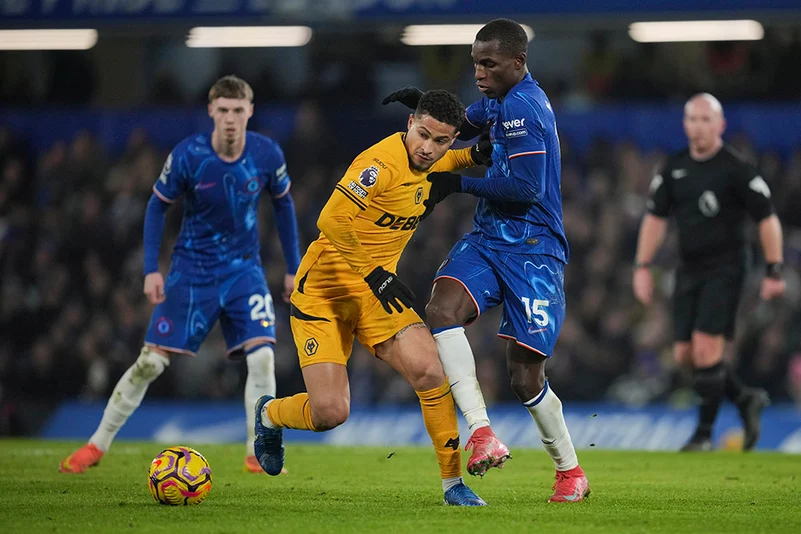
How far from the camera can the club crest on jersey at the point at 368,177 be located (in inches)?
240

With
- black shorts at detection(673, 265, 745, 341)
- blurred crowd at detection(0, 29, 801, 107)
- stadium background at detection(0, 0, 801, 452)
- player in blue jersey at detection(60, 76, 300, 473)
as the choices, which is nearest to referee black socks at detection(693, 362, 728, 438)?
black shorts at detection(673, 265, 745, 341)

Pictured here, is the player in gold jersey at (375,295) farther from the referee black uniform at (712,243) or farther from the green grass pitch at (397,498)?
the referee black uniform at (712,243)

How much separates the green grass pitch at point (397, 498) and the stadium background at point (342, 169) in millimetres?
4004

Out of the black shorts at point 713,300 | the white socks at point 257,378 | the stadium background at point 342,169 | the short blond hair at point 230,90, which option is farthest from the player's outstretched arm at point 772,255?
the short blond hair at point 230,90

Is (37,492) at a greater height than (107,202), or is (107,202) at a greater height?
(107,202)

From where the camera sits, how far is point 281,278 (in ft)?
50.9

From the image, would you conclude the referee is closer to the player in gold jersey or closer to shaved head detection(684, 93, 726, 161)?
shaved head detection(684, 93, 726, 161)

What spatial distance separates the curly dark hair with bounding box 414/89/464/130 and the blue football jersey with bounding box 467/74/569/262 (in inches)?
15.5

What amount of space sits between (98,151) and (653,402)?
898cm

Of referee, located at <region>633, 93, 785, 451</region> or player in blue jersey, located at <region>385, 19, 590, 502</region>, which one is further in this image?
referee, located at <region>633, 93, 785, 451</region>

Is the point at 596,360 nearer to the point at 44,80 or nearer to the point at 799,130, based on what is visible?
the point at 799,130

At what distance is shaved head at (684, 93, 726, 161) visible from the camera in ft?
32.9

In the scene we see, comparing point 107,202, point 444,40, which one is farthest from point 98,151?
point 444,40

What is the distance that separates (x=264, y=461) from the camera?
690cm
